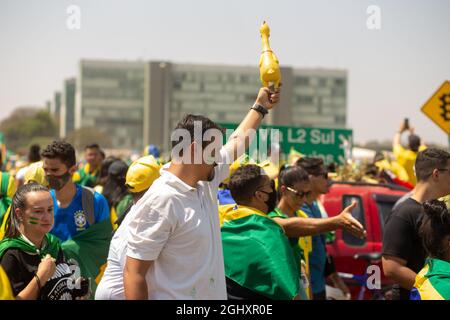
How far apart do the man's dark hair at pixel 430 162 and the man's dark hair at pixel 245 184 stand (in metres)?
1.15

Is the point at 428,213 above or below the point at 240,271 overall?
above

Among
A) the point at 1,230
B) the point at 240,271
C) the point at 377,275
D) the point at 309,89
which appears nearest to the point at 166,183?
the point at 240,271

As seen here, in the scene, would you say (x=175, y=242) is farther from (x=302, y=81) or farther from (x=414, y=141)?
(x=302, y=81)

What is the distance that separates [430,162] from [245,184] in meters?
1.31

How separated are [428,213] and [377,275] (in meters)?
2.57

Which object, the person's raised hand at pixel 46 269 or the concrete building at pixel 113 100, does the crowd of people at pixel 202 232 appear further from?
the concrete building at pixel 113 100

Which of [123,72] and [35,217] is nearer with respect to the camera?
[35,217]

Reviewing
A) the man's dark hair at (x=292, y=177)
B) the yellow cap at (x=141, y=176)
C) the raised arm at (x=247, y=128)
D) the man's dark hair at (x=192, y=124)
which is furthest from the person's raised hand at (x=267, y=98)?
the man's dark hair at (x=292, y=177)

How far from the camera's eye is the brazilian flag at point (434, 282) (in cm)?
427

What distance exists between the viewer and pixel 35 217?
15.0ft

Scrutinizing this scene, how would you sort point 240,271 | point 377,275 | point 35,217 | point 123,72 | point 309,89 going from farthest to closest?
point 309,89 < point 123,72 < point 377,275 < point 240,271 < point 35,217

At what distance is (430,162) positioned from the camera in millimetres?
5758
